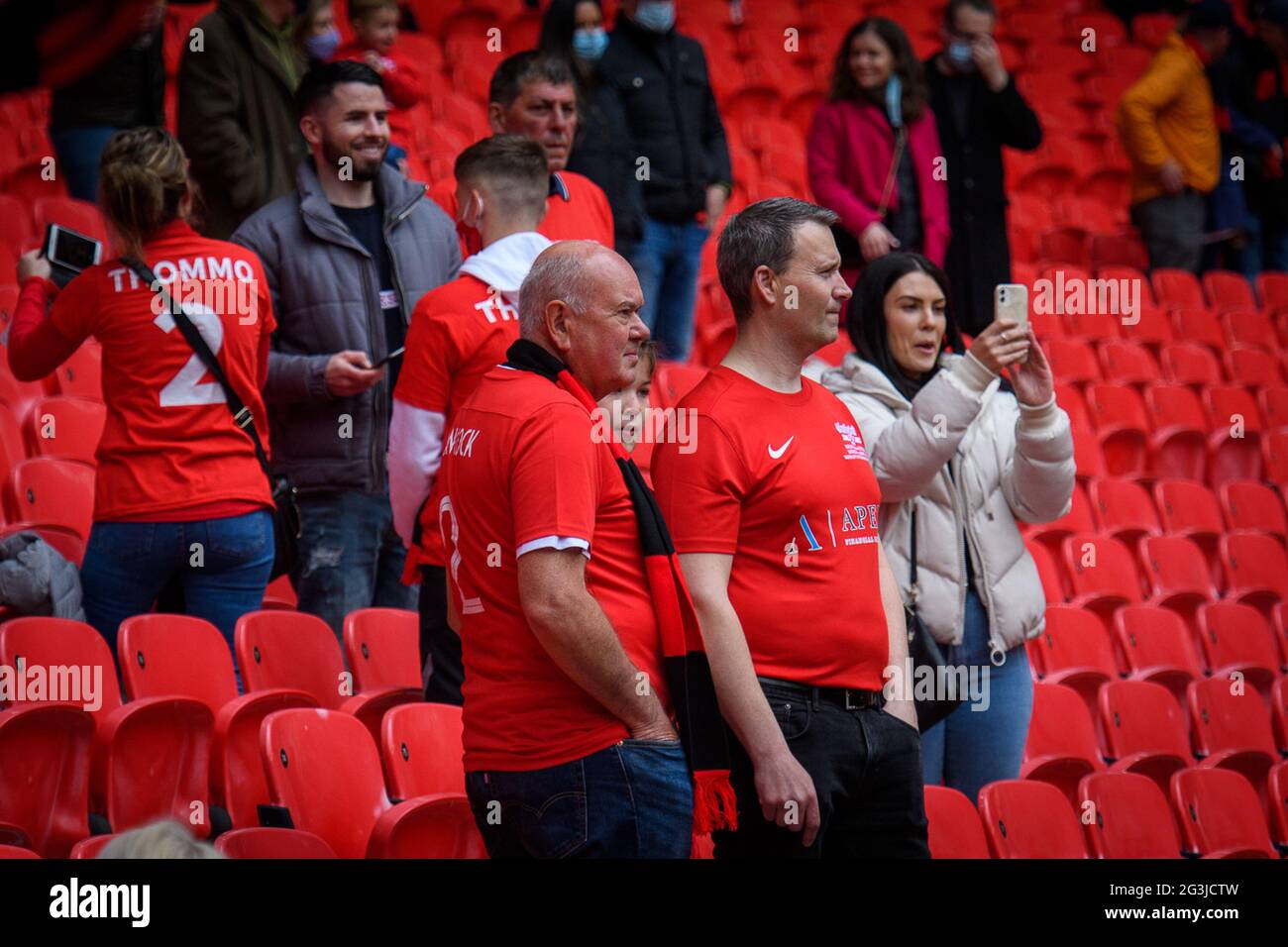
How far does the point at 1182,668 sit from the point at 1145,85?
394 centimetres

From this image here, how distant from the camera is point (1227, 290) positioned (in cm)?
821

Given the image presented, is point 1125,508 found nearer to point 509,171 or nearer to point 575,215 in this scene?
point 575,215

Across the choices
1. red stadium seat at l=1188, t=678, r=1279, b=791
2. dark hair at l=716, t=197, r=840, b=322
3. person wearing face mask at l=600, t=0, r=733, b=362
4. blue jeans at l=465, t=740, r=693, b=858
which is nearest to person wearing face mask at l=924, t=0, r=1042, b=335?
person wearing face mask at l=600, t=0, r=733, b=362

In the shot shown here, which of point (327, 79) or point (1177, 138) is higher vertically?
point (1177, 138)

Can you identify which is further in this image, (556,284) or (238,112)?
(238,112)

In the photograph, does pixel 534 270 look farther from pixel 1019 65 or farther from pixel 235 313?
pixel 1019 65

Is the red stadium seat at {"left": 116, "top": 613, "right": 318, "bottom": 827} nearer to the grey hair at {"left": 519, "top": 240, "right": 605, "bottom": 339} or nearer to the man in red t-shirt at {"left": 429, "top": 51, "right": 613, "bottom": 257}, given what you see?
the grey hair at {"left": 519, "top": 240, "right": 605, "bottom": 339}

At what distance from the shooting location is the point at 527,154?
3.43 m

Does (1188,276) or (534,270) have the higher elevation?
(1188,276)

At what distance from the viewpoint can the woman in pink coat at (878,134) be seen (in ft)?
19.2

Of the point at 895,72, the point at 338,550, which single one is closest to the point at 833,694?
the point at 338,550

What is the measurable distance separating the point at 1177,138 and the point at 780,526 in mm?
5978

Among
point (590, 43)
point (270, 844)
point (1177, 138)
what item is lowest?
point (270, 844)
